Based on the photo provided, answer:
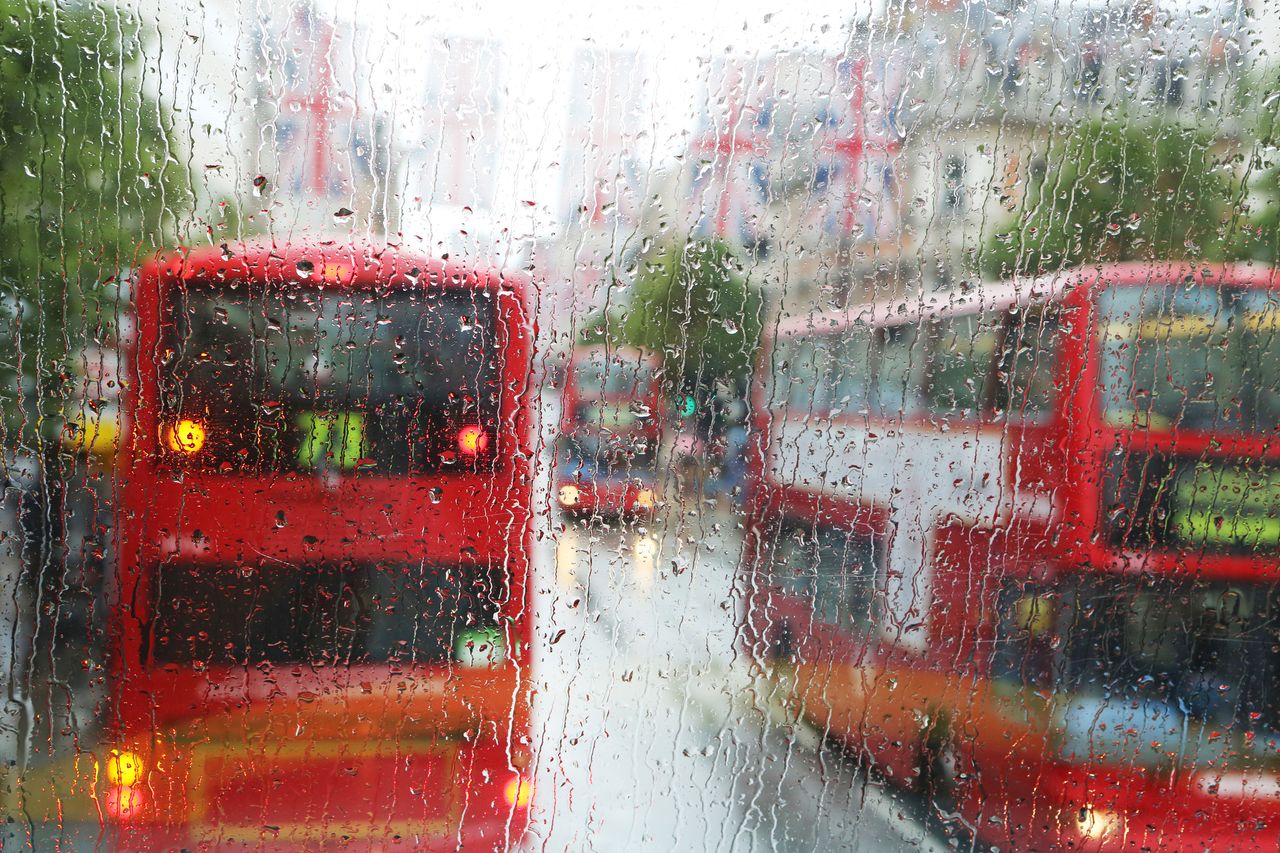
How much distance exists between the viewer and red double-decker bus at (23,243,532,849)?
109 centimetres

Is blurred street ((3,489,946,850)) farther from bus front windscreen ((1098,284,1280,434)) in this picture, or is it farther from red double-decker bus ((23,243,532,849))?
bus front windscreen ((1098,284,1280,434))

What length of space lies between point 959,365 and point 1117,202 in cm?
36

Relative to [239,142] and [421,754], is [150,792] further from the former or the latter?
[239,142]

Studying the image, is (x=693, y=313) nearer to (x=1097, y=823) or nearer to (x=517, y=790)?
(x=517, y=790)

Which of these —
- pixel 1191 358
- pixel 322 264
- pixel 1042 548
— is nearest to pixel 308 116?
pixel 322 264

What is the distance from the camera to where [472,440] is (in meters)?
1.14

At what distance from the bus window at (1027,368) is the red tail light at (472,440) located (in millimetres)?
792

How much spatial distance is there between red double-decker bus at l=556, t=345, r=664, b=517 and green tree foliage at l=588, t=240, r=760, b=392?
0.03 metres

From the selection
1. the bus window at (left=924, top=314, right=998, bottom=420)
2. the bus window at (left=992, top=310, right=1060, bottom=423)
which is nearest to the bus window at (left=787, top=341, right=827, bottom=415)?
the bus window at (left=924, top=314, right=998, bottom=420)

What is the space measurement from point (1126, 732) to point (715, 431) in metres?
0.84

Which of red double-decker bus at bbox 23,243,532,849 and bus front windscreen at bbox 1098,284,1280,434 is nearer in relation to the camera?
red double-decker bus at bbox 23,243,532,849

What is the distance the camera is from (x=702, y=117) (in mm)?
1148

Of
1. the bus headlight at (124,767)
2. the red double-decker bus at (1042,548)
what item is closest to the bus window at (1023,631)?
the red double-decker bus at (1042,548)

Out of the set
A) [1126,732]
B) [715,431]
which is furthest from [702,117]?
[1126,732]
